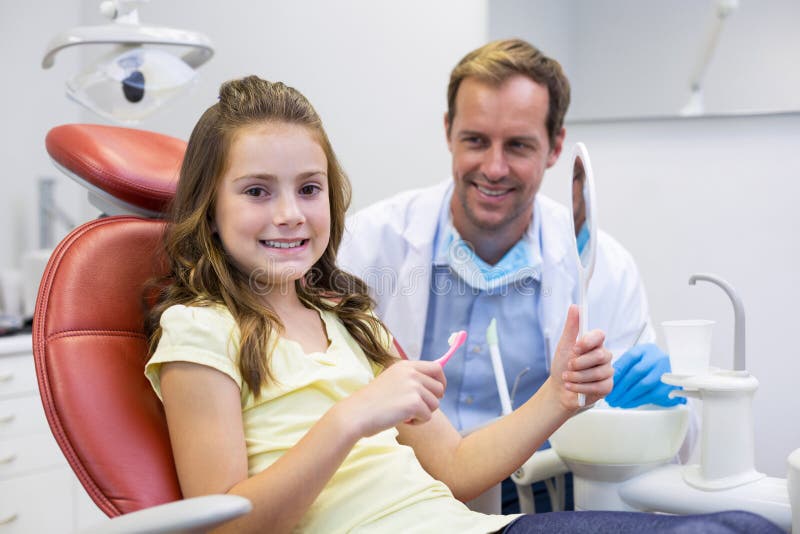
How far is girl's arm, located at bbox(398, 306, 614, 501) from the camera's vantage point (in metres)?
0.98

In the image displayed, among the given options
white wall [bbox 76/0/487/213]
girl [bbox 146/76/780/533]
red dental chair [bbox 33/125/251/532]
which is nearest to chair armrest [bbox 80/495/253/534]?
red dental chair [bbox 33/125/251/532]

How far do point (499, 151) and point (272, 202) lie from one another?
0.71 meters

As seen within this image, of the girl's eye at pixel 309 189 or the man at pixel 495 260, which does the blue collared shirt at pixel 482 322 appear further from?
the girl's eye at pixel 309 189

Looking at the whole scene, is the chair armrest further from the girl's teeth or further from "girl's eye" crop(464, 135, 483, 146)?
"girl's eye" crop(464, 135, 483, 146)

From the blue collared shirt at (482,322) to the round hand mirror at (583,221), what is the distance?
63 cm

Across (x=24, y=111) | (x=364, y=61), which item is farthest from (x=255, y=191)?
(x=24, y=111)

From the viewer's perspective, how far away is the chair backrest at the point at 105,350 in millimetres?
921

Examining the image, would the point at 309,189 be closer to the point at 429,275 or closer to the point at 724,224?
the point at 429,275

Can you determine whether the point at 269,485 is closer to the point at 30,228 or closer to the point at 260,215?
the point at 260,215

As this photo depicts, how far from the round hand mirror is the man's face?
2.09 feet

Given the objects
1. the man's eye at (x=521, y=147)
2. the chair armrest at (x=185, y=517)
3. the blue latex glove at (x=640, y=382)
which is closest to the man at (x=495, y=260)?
the man's eye at (x=521, y=147)

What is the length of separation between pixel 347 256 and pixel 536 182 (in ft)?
1.27

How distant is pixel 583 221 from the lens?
95cm

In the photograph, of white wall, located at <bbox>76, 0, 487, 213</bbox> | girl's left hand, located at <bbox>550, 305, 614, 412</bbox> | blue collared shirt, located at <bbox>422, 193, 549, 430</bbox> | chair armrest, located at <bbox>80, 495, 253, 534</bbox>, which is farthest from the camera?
white wall, located at <bbox>76, 0, 487, 213</bbox>
